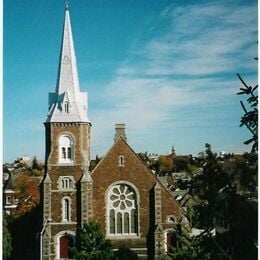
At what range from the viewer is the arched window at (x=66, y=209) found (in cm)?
606

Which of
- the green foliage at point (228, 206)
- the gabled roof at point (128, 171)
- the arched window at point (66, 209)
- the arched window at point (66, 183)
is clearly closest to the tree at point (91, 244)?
the arched window at point (66, 209)

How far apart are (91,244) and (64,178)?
0.87 metres

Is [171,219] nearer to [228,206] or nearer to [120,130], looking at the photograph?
[120,130]

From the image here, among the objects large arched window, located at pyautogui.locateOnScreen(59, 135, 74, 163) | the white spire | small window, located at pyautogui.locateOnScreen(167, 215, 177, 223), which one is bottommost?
small window, located at pyautogui.locateOnScreen(167, 215, 177, 223)

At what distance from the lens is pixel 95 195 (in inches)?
245

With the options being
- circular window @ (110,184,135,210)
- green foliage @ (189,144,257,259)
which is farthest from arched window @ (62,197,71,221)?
green foliage @ (189,144,257,259)

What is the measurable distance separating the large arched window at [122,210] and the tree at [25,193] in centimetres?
79

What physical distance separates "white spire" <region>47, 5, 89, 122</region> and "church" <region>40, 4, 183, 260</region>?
0.01 metres

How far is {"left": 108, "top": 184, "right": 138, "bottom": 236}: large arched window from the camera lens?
614 centimetres

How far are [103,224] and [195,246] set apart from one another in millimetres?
1293

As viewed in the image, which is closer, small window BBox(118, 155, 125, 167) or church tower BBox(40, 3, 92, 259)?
church tower BBox(40, 3, 92, 259)

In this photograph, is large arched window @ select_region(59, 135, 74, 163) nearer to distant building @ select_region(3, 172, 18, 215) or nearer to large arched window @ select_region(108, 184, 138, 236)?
large arched window @ select_region(108, 184, 138, 236)

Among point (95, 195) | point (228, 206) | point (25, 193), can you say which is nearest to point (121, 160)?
point (95, 195)

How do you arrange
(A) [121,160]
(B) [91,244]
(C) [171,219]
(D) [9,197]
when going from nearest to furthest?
(D) [9,197]
(B) [91,244]
(C) [171,219]
(A) [121,160]
